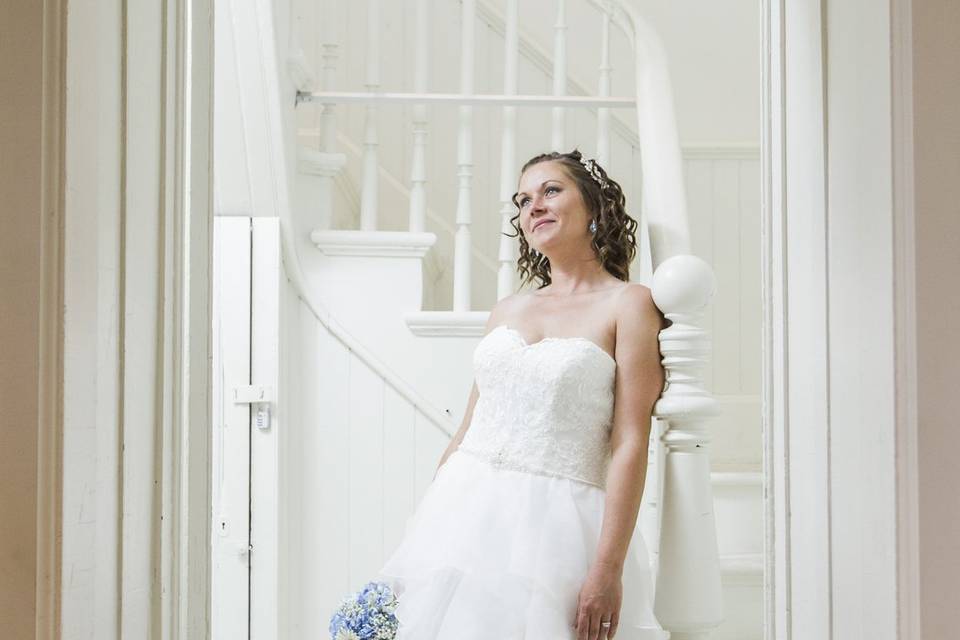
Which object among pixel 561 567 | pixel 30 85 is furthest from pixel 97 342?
pixel 561 567

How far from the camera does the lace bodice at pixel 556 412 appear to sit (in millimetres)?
2311

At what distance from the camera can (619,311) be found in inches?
91.7

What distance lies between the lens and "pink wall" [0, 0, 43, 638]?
3.22ft

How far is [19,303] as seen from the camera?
99 cm

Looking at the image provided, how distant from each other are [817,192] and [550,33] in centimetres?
310

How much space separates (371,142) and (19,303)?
2.36 meters

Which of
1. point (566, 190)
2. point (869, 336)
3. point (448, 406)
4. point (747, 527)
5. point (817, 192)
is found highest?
point (566, 190)

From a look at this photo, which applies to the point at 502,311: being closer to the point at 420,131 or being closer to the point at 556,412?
the point at 556,412

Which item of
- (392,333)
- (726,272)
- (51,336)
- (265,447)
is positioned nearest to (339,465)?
(265,447)

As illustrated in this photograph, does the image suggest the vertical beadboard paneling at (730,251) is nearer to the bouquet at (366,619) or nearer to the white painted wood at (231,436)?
the white painted wood at (231,436)

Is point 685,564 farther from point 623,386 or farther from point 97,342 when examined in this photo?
point 97,342

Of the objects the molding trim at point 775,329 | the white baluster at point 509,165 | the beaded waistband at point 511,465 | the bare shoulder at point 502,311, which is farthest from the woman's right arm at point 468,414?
the molding trim at point 775,329

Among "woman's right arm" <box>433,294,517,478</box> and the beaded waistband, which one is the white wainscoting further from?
the beaded waistband

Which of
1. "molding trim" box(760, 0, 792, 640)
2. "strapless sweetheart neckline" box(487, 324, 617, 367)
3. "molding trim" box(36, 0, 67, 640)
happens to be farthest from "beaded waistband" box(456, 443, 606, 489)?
"molding trim" box(36, 0, 67, 640)
